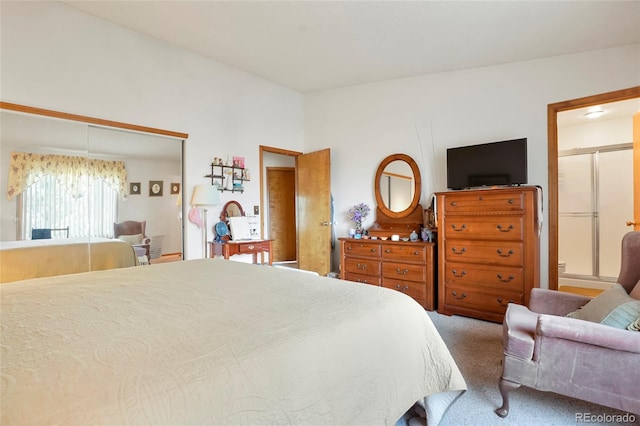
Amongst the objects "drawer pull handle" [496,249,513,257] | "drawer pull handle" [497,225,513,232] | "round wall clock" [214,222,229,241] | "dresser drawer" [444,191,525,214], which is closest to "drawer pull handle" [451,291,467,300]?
"drawer pull handle" [496,249,513,257]

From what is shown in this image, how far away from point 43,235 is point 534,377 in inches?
148

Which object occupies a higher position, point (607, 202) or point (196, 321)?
point (607, 202)

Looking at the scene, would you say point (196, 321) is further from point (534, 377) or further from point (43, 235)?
point (43, 235)

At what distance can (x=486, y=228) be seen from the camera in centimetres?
307

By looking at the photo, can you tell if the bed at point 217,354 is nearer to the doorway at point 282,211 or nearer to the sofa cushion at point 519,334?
the sofa cushion at point 519,334

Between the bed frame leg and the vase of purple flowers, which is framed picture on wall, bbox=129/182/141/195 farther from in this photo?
the bed frame leg

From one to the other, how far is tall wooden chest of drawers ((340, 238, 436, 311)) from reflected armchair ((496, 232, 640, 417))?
5.40 feet

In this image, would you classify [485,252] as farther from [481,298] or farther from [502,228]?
[481,298]

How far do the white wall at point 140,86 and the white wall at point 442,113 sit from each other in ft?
3.24

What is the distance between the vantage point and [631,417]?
164cm

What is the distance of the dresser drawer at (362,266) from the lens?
3.82m

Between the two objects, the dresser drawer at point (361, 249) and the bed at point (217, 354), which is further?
the dresser drawer at point (361, 249)

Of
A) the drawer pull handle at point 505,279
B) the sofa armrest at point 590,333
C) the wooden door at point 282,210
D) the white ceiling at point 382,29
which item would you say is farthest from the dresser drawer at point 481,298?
the wooden door at point 282,210

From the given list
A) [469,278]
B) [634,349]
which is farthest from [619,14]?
[634,349]
